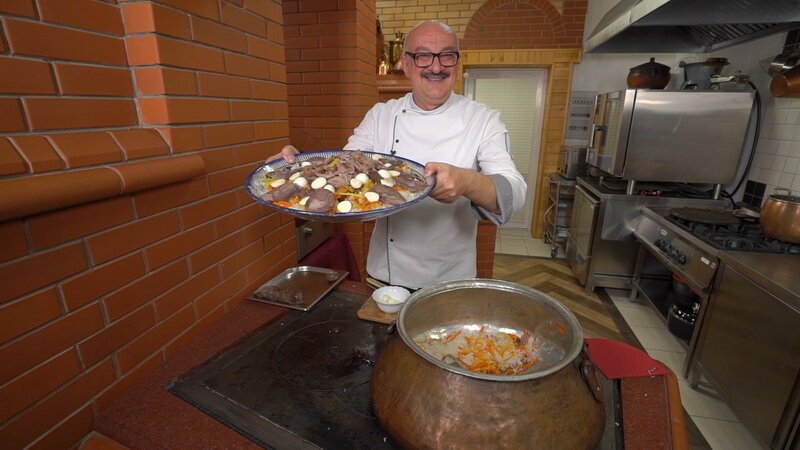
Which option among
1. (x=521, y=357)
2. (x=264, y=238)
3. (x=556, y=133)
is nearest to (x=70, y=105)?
(x=264, y=238)

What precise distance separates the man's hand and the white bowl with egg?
35 centimetres

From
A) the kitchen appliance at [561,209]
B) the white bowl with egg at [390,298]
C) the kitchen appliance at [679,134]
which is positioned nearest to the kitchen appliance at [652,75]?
the kitchen appliance at [679,134]

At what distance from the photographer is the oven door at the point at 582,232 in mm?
3422

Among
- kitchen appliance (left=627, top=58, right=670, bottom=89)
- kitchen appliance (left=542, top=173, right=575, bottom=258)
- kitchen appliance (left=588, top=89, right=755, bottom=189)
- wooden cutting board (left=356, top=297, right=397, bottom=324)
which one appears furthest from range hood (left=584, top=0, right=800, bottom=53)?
wooden cutting board (left=356, top=297, right=397, bottom=324)

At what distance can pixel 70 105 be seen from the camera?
0.83 metres

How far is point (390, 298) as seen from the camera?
48.4 inches

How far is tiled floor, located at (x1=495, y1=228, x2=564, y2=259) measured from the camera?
15.6 feet

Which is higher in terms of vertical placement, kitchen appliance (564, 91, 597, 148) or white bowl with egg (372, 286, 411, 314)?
kitchen appliance (564, 91, 597, 148)

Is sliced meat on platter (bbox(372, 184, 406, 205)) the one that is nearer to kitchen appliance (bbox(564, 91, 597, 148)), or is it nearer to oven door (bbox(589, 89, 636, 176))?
oven door (bbox(589, 89, 636, 176))

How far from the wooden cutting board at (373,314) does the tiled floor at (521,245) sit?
12.4ft

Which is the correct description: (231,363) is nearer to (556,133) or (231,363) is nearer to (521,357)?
(521,357)

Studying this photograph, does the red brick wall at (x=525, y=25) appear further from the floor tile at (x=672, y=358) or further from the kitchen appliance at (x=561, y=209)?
the floor tile at (x=672, y=358)

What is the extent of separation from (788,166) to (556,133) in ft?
8.86

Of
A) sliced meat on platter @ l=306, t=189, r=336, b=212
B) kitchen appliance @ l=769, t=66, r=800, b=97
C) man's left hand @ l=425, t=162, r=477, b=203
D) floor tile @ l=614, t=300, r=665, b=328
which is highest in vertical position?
kitchen appliance @ l=769, t=66, r=800, b=97
